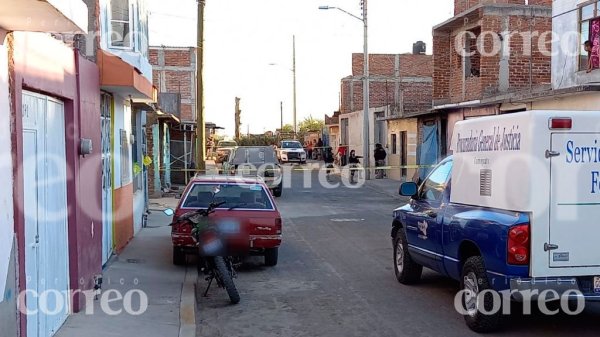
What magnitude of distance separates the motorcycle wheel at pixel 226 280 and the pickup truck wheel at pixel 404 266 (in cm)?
243

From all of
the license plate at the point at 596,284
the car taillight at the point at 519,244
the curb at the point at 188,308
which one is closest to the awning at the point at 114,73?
the curb at the point at 188,308

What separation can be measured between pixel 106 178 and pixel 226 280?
316 centimetres

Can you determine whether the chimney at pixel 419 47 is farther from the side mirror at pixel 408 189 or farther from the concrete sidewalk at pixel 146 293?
the side mirror at pixel 408 189

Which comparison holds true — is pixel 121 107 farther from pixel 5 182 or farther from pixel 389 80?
pixel 389 80

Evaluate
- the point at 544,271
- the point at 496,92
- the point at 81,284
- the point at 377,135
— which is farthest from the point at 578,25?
the point at 377,135

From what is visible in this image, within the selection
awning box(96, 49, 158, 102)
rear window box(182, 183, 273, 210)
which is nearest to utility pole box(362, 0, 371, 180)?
rear window box(182, 183, 273, 210)

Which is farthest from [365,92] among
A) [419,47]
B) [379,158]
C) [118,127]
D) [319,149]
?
[319,149]

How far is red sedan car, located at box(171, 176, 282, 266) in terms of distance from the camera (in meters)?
10.0

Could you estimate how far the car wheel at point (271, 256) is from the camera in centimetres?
1083

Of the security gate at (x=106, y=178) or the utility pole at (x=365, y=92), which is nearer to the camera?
the security gate at (x=106, y=178)

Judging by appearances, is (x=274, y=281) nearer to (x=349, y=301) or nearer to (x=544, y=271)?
(x=349, y=301)

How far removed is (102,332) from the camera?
22.3 feet

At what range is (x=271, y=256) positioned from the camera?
10.9 metres

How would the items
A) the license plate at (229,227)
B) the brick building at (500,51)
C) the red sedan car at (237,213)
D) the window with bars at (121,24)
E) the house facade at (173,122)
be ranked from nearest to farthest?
the license plate at (229,227) → the red sedan car at (237,213) → the window with bars at (121,24) → the brick building at (500,51) → the house facade at (173,122)
